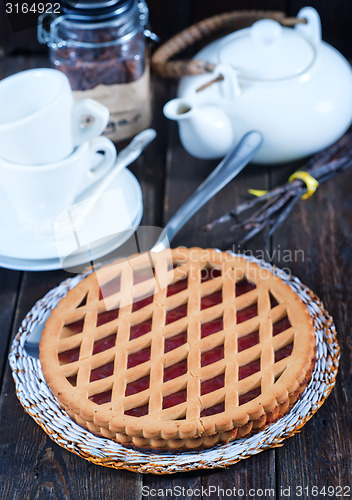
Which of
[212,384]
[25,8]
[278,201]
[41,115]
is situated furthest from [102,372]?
[25,8]

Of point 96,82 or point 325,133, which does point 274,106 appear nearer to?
point 325,133

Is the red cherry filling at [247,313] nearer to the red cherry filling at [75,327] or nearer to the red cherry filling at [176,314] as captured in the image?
the red cherry filling at [176,314]

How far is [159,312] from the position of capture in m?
0.86

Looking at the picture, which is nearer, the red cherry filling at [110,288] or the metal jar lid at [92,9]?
the red cherry filling at [110,288]

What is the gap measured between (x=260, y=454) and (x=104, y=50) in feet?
2.42

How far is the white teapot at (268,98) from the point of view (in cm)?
107

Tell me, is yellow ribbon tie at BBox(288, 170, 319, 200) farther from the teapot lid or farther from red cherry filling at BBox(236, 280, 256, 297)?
red cherry filling at BBox(236, 280, 256, 297)

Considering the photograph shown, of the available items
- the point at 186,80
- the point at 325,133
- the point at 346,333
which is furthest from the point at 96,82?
the point at 346,333

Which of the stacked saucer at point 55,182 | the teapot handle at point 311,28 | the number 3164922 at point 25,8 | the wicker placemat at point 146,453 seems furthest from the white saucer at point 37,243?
the number 3164922 at point 25,8

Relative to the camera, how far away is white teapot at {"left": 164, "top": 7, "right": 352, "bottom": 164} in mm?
1067

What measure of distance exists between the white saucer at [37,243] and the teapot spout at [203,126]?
159 mm

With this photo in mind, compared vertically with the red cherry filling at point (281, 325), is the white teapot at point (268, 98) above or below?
above

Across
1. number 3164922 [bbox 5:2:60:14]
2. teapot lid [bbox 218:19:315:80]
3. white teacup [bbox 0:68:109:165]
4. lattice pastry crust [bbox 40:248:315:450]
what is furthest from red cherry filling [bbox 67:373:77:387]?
number 3164922 [bbox 5:2:60:14]

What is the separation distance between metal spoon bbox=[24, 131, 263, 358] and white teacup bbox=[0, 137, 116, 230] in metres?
0.15
